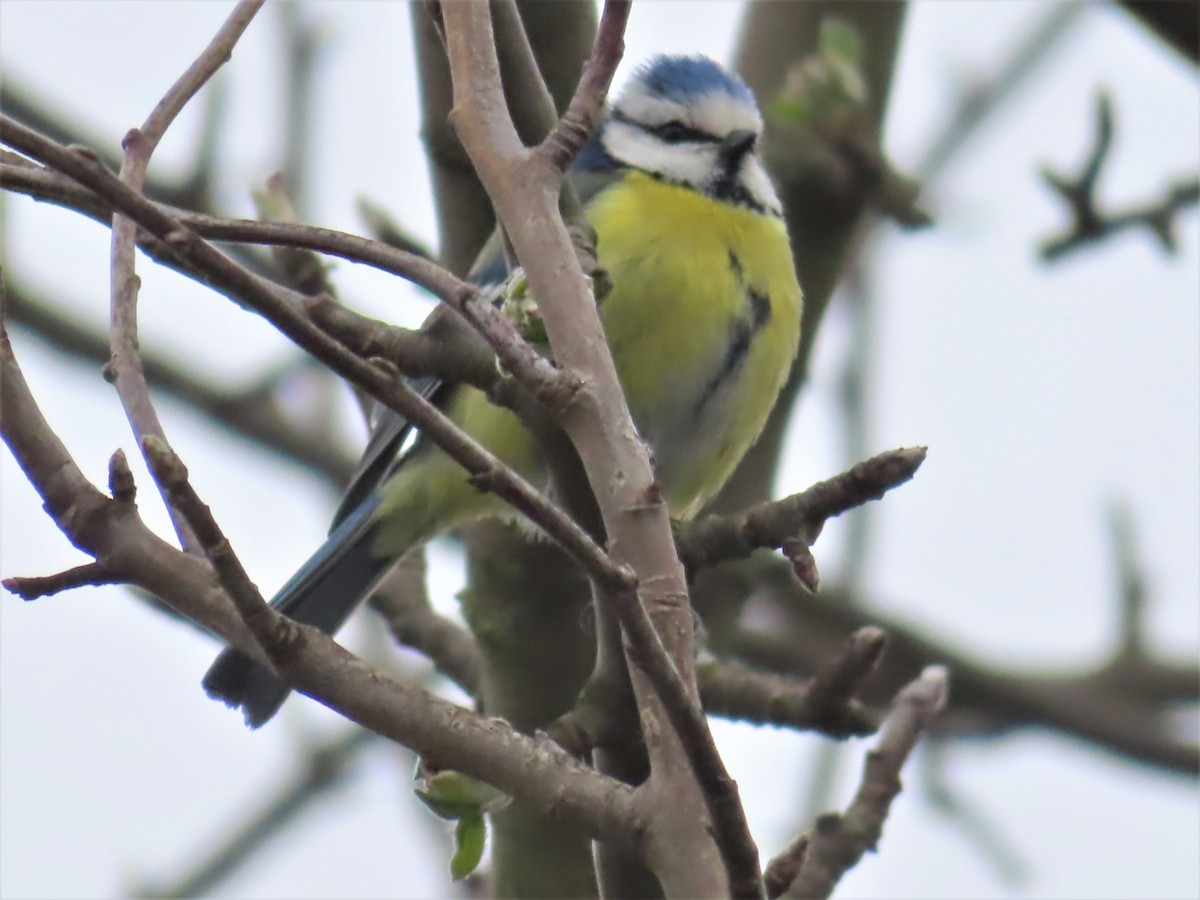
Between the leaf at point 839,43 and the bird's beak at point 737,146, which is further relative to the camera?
the bird's beak at point 737,146

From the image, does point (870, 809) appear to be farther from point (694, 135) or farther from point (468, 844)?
point (694, 135)

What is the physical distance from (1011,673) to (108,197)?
2835 millimetres

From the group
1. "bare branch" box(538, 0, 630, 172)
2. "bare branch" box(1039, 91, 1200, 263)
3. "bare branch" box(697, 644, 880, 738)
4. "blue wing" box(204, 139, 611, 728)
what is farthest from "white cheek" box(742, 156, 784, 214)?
"bare branch" box(538, 0, 630, 172)

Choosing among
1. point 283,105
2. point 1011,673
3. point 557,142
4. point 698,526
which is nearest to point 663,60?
point 283,105

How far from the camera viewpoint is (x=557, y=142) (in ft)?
4.03

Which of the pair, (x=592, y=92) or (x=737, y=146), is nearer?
(x=592, y=92)

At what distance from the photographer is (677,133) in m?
3.42

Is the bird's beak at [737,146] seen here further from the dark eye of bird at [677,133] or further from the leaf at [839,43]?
the leaf at [839,43]

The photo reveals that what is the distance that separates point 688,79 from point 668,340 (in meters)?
0.91

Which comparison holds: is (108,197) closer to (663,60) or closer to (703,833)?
(703,833)

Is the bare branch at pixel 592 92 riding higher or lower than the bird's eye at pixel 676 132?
lower

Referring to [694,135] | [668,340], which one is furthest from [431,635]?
[694,135]

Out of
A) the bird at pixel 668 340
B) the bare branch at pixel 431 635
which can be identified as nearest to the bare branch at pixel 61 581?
the bird at pixel 668 340

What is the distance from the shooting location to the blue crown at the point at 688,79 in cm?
334
